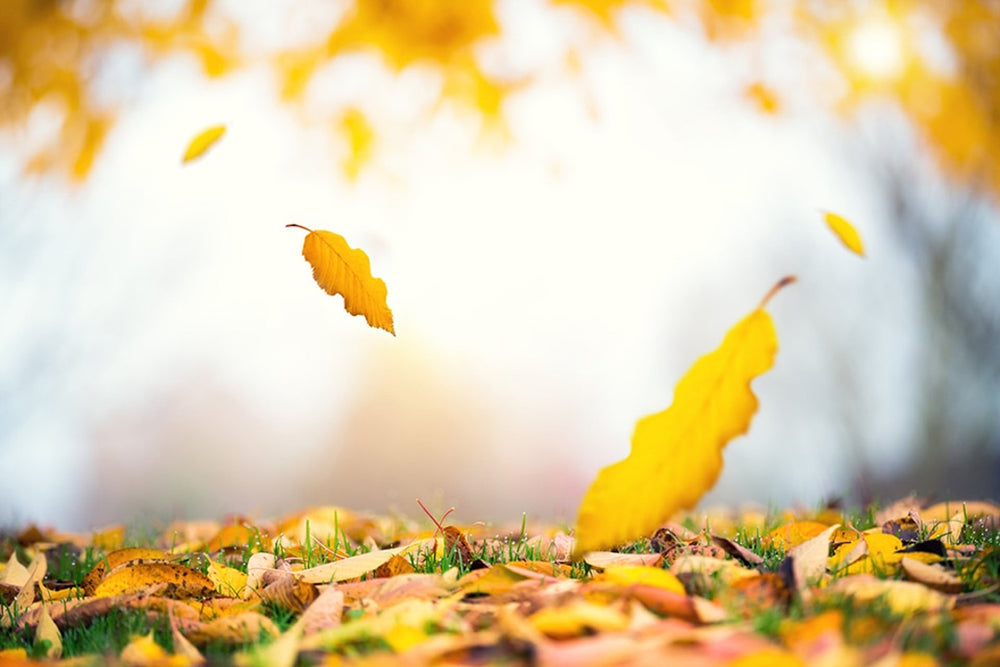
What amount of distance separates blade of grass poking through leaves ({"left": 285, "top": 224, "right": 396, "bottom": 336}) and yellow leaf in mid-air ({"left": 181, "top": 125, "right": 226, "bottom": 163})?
815 millimetres

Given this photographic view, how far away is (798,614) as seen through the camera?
936 millimetres

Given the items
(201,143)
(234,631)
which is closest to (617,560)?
(234,631)

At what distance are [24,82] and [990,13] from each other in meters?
4.80

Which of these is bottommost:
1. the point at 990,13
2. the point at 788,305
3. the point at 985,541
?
the point at 985,541

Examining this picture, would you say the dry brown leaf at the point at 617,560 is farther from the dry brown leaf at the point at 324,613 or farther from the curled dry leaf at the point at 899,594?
the dry brown leaf at the point at 324,613

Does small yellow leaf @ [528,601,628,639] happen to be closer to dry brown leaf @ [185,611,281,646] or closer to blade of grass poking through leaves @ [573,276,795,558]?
blade of grass poking through leaves @ [573,276,795,558]

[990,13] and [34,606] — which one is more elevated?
[990,13]

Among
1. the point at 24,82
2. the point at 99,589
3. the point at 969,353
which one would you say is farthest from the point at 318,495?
the point at 99,589

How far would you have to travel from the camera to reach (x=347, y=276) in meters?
1.25

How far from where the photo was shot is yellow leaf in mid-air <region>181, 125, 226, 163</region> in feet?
6.21

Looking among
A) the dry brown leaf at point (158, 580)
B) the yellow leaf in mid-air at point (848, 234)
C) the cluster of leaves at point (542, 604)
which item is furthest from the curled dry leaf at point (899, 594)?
the dry brown leaf at point (158, 580)

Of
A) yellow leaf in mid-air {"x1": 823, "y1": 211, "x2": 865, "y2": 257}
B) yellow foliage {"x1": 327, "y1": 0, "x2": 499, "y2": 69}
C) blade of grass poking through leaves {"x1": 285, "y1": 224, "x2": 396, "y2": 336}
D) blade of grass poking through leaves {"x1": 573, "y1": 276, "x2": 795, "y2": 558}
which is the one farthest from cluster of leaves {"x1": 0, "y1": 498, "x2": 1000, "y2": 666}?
yellow foliage {"x1": 327, "y1": 0, "x2": 499, "y2": 69}

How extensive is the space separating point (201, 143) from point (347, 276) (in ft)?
2.97

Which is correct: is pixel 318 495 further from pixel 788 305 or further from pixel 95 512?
pixel 788 305
